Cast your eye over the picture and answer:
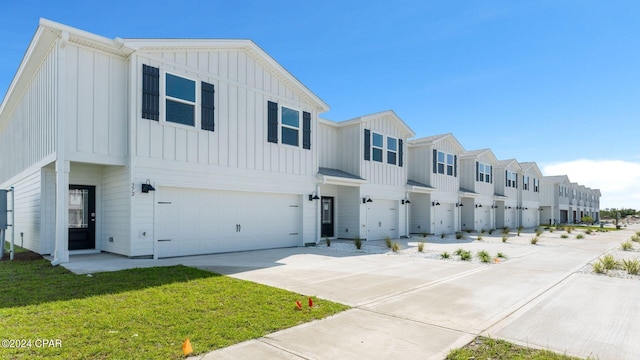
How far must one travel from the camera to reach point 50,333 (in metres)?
4.01

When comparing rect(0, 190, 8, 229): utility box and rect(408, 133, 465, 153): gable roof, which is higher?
rect(408, 133, 465, 153): gable roof

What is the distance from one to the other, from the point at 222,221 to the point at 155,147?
123 inches

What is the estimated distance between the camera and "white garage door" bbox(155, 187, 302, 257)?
33.5 feet

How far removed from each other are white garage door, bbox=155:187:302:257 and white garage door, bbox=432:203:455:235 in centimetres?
1135

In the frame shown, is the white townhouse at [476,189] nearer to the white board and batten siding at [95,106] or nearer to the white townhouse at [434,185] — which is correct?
the white townhouse at [434,185]

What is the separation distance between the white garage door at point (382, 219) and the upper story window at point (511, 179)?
57.2ft

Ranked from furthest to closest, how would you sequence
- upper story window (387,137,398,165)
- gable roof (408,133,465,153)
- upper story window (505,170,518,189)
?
upper story window (505,170,518,189) → gable roof (408,133,465,153) → upper story window (387,137,398,165)

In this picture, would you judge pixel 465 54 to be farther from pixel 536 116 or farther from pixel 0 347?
pixel 0 347

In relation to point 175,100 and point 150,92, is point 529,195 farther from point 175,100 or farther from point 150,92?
point 150,92

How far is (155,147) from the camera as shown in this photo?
9.90 metres

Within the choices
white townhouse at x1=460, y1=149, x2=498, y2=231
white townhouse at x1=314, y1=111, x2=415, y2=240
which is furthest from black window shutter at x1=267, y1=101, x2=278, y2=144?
white townhouse at x1=460, y1=149, x2=498, y2=231

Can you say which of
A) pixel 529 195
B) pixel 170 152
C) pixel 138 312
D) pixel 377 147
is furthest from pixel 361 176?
pixel 529 195

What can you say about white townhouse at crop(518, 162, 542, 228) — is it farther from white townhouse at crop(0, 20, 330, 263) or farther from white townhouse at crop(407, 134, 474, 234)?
white townhouse at crop(0, 20, 330, 263)

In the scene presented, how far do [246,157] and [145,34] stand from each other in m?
4.69
